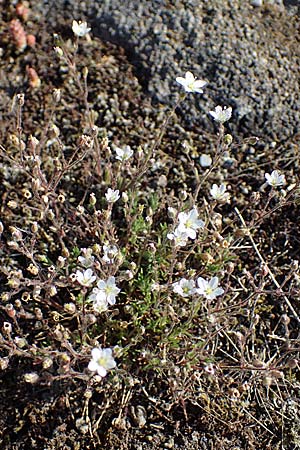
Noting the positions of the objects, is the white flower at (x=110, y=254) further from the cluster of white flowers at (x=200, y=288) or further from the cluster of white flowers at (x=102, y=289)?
the cluster of white flowers at (x=200, y=288)

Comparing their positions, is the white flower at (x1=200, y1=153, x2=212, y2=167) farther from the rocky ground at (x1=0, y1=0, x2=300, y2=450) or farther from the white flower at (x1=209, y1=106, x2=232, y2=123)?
the white flower at (x1=209, y1=106, x2=232, y2=123)

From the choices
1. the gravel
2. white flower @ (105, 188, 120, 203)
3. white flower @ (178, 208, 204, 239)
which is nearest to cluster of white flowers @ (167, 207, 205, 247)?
white flower @ (178, 208, 204, 239)

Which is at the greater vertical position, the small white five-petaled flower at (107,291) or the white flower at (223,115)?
the white flower at (223,115)

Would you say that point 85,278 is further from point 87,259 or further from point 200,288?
point 200,288

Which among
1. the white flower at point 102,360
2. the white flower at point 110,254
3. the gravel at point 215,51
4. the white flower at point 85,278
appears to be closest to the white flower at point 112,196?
the white flower at point 110,254

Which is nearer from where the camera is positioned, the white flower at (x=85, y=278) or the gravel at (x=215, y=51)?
the white flower at (x=85, y=278)

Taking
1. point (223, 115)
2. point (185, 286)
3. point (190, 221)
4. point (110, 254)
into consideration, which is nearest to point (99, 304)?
point (110, 254)

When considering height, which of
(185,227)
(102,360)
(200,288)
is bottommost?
(102,360)
